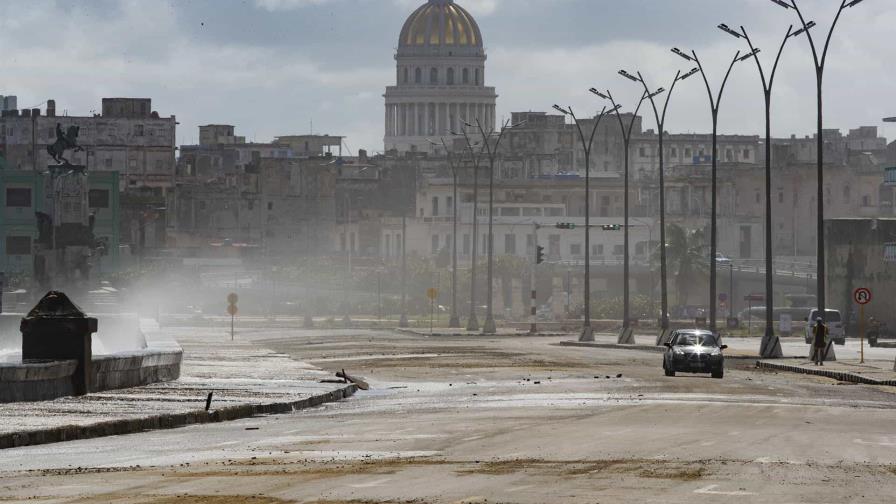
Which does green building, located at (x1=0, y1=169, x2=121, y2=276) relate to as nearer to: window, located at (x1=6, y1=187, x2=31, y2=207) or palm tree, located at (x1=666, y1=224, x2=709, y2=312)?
window, located at (x1=6, y1=187, x2=31, y2=207)

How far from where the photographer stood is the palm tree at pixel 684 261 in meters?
153

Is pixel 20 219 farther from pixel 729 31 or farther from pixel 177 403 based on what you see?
pixel 177 403

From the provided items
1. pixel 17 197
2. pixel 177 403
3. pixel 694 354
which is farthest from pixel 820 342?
pixel 17 197

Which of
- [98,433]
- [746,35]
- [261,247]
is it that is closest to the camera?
[98,433]

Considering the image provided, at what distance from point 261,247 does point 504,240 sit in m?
25.5

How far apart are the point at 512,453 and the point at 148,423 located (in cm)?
714

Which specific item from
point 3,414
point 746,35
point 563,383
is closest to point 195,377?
point 563,383

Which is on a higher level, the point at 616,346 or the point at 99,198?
the point at 99,198

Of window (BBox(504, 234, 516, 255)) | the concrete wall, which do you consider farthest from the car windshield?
window (BBox(504, 234, 516, 255))

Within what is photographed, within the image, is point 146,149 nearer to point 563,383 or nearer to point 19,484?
point 563,383

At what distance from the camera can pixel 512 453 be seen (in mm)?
23047

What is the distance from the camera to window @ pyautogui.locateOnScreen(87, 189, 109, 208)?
136 meters

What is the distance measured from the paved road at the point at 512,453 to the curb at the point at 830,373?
5031 millimetres

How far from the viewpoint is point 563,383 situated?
45312 mm
